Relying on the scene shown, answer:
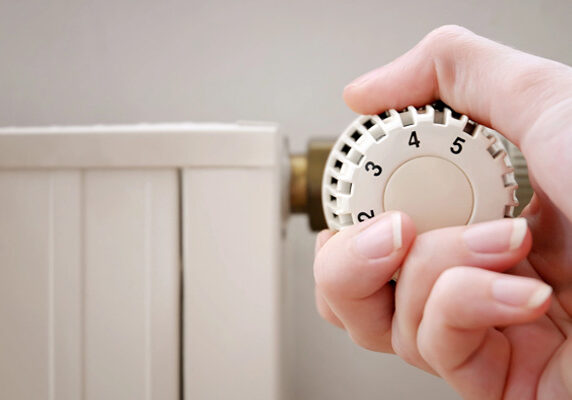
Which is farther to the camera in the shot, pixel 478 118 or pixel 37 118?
pixel 37 118

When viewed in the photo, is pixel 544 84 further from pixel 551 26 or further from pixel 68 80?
pixel 68 80

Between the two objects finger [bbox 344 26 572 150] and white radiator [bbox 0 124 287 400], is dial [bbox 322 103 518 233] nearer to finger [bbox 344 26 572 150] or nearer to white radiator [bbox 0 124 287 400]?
finger [bbox 344 26 572 150]

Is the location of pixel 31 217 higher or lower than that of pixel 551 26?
lower

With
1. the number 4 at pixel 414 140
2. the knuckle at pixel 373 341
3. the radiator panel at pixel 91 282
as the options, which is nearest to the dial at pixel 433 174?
the number 4 at pixel 414 140

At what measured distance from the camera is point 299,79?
2.25 feet

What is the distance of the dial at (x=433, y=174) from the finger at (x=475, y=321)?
0.13 feet

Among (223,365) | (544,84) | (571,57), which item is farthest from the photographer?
(571,57)

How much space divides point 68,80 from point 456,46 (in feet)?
1.90

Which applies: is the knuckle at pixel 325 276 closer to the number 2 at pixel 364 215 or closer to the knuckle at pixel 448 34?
the number 2 at pixel 364 215

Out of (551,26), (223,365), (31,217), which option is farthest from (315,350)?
(551,26)

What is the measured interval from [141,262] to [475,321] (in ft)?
0.94

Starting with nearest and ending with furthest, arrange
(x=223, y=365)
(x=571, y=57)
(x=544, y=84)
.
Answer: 1. (x=544, y=84)
2. (x=223, y=365)
3. (x=571, y=57)

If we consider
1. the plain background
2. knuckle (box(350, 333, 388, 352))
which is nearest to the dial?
knuckle (box(350, 333, 388, 352))

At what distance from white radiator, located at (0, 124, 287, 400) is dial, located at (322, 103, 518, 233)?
0.15 m
